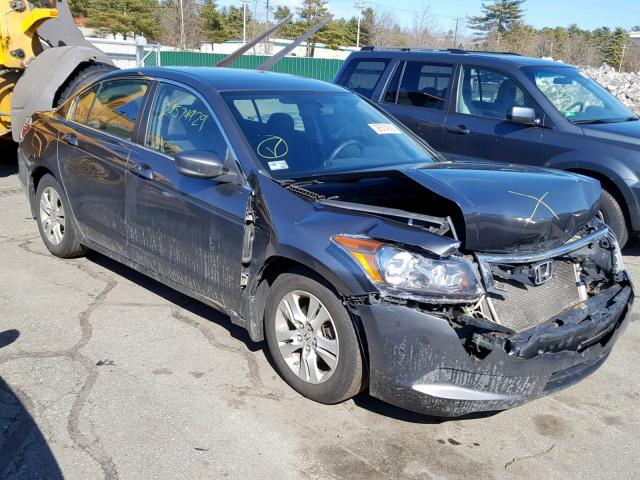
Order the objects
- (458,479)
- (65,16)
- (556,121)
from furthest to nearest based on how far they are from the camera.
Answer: (65,16), (556,121), (458,479)

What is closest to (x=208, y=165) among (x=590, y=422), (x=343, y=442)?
(x=343, y=442)

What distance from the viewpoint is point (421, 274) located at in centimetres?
312

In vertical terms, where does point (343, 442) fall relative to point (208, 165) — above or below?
below

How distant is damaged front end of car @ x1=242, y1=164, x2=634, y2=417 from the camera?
308 cm

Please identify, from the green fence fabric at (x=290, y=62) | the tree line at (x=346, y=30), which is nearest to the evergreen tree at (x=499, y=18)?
the tree line at (x=346, y=30)

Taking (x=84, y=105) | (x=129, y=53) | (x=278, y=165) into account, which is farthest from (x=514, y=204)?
(x=129, y=53)

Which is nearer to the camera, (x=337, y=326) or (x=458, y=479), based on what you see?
(x=458, y=479)

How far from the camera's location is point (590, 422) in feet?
11.9

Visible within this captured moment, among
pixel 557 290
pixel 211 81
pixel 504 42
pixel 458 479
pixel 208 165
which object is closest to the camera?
pixel 458 479

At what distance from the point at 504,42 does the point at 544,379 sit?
213 ft

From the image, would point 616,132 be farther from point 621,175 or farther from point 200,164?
point 200,164

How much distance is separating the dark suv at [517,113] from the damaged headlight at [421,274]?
351cm

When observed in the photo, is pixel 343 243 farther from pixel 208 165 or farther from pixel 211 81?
pixel 211 81

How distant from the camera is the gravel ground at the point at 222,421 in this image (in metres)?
3.12
